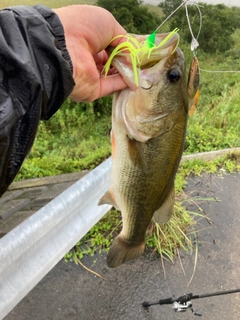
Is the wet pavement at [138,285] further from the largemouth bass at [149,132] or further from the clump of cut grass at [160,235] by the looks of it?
the largemouth bass at [149,132]

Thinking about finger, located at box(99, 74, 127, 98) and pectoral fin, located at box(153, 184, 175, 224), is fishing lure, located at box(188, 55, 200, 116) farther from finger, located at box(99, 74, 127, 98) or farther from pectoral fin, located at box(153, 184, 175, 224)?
pectoral fin, located at box(153, 184, 175, 224)

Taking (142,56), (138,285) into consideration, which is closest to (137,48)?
(142,56)

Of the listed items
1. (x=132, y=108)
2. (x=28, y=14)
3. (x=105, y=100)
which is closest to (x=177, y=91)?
(x=132, y=108)

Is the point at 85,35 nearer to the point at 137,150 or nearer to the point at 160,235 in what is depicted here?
the point at 137,150

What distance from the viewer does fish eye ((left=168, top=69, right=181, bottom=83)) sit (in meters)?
1.57

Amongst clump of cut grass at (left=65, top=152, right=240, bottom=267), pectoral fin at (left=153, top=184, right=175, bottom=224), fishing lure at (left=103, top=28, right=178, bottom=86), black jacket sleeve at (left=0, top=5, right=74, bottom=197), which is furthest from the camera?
clump of cut grass at (left=65, top=152, right=240, bottom=267)

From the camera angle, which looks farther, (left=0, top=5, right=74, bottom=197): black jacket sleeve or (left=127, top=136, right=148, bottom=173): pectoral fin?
(left=127, top=136, right=148, bottom=173): pectoral fin

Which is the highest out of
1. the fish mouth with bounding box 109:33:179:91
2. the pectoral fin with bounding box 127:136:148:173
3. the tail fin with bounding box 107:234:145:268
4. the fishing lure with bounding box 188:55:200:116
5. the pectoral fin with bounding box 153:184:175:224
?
the fish mouth with bounding box 109:33:179:91

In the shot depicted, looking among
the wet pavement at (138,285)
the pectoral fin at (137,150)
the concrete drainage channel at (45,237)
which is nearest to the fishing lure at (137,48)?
the pectoral fin at (137,150)

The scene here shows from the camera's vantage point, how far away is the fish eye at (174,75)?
5.16ft

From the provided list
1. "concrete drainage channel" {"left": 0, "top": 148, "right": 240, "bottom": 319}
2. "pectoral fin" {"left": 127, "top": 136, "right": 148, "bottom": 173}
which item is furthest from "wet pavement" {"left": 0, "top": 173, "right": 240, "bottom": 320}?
"pectoral fin" {"left": 127, "top": 136, "right": 148, "bottom": 173}

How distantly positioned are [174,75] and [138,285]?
194 cm

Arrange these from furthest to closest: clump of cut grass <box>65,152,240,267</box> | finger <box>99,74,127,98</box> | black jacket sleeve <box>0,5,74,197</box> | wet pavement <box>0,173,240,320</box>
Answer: clump of cut grass <box>65,152,240,267</box> → wet pavement <box>0,173,240,320</box> → finger <box>99,74,127,98</box> → black jacket sleeve <box>0,5,74,197</box>

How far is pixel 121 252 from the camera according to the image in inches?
78.2
